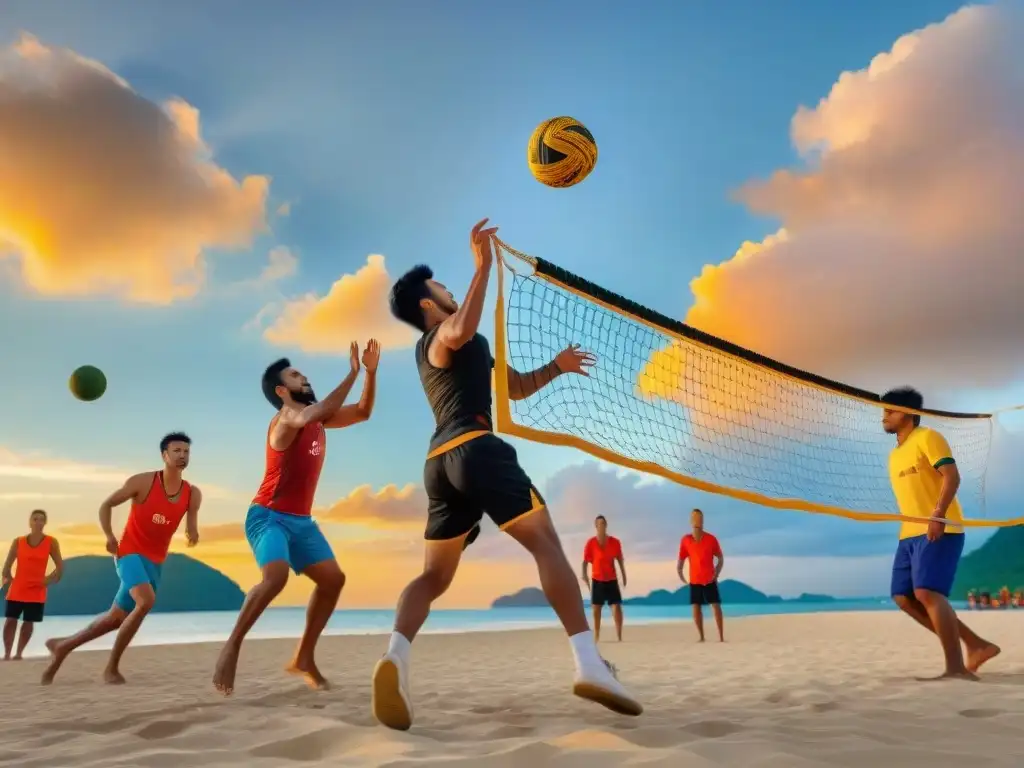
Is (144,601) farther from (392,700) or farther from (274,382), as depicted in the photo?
(392,700)

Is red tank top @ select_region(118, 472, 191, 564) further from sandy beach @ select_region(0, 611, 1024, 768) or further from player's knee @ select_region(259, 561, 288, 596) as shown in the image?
player's knee @ select_region(259, 561, 288, 596)

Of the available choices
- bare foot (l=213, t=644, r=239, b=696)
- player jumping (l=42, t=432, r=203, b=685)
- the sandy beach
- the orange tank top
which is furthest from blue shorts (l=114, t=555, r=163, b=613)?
the orange tank top

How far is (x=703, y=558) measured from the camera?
10703 mm

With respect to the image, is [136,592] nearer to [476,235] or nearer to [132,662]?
[132,662]

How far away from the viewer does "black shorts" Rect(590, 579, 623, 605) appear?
10820 millimetres

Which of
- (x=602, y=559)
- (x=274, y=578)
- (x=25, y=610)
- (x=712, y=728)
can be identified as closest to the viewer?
(x=712, y=728)

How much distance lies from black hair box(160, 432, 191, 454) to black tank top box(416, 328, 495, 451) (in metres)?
3.57

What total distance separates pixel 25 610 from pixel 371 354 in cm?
782

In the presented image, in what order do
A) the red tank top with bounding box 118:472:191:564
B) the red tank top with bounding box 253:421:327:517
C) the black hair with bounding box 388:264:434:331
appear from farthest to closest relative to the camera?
the red tank top with bounding box 118:472:191:564 < the red tank top with bounding box 253:421:327:517 < the black hair with bounding box 388:264:434:331

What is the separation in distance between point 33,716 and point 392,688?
233cm

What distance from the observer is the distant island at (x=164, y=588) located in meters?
67.0

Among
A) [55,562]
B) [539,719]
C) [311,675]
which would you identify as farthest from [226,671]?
[55,562]

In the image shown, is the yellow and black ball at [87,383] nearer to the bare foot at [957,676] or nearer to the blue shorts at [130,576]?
the blue shorts at [130,576]

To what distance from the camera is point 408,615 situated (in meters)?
3.43
